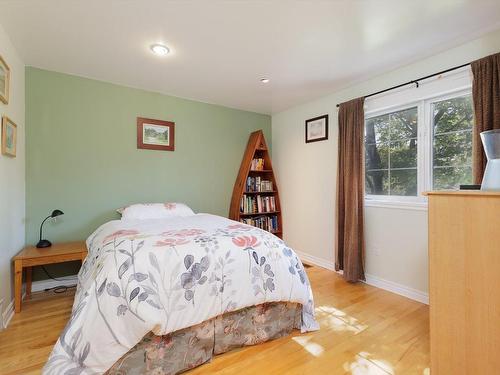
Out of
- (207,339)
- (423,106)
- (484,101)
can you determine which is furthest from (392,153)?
(207,339)

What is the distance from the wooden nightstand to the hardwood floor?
0.21 m

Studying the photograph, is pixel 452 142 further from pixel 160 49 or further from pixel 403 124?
pixel 160 49

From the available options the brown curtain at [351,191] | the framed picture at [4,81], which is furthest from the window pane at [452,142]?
the framed picture at [4,81]

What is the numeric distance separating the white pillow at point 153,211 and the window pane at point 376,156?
2.14 metres

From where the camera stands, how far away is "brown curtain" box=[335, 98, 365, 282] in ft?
8.98

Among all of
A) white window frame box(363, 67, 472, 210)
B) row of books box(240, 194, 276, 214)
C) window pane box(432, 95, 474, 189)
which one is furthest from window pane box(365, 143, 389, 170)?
row of books box(240, 194, 276, 214)

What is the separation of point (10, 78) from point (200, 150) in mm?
1973

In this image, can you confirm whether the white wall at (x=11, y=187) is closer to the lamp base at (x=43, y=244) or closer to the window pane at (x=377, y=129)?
the lamp base at (x=43, y=244)

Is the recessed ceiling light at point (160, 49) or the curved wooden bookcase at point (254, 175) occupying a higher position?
the recessed ceiling light at point (160, 49)

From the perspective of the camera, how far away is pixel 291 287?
178cm

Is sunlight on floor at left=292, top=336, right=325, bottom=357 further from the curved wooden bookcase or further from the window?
the curved wooden bookcase

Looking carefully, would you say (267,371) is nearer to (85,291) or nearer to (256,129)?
(85,291)

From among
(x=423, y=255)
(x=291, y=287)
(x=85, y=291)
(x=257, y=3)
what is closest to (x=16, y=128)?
(x=85, y=291)

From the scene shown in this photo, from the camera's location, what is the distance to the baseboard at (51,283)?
2555mm
